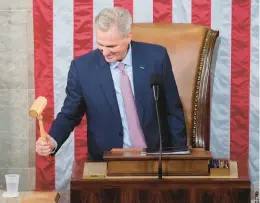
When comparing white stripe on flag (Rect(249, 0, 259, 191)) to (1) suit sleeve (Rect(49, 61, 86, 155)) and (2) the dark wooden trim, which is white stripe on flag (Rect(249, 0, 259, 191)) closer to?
(2) the dark wooden trim

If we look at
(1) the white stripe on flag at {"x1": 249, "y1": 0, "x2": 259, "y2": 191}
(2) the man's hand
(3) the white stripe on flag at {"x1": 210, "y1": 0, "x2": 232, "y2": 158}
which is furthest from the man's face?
(1) the white stripe on flag at {"x1": 249, "y1": 0, "x2": 259, "y2": 191}

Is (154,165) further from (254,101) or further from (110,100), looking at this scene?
(254,101)

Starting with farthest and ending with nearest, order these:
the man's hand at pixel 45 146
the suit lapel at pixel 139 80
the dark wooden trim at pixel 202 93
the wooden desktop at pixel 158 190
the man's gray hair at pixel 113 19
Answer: the dark wooden trim at pixel 202 93, the suit lapel at pixel 139 80, the man's gray hair at pixel 113 19, the man's hand at pixel 45 146, the wooden desktop at pixel 158 190

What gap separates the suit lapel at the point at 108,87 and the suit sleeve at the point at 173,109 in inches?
9.6

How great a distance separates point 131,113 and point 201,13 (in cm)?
95

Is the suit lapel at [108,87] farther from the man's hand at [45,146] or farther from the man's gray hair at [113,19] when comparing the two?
the man's hand at [45,146]

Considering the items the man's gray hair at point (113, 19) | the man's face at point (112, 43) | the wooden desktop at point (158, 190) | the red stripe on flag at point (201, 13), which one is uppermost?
the red stripe on flag at point (201, 13)

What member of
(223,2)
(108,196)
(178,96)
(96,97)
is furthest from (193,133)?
(108,196)

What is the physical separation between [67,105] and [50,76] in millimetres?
782

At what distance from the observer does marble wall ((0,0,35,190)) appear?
3814mm

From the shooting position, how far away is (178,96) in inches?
125

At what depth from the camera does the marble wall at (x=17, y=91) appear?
381 cm

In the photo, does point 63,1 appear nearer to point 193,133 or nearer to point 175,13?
point 175,13

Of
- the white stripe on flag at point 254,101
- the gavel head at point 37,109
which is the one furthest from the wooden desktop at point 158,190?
the white stripe on flag at point 254,101
